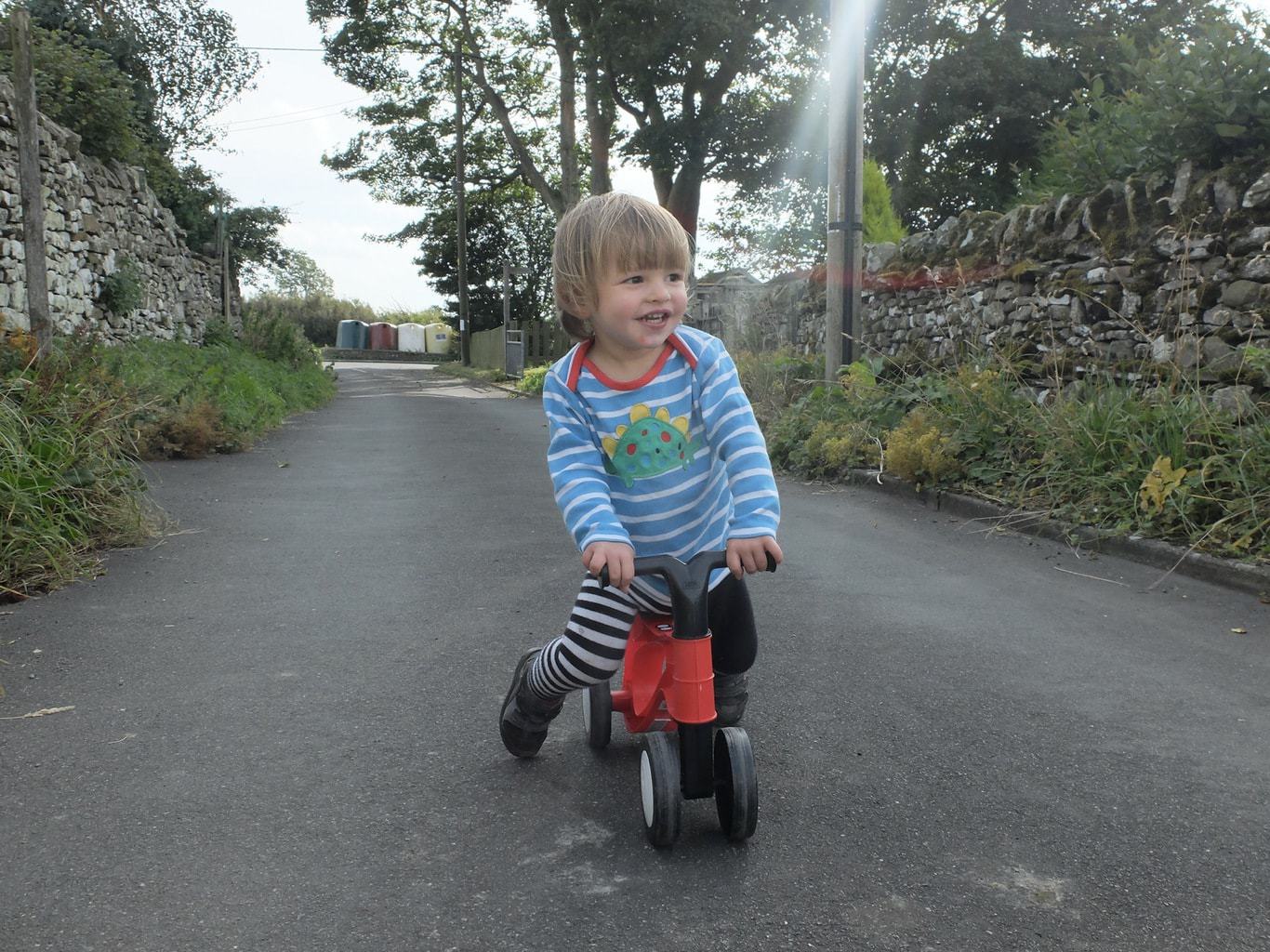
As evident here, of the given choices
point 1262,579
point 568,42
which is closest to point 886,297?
point 1262,579

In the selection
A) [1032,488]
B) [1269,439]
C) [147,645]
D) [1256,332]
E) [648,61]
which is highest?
[648,61]

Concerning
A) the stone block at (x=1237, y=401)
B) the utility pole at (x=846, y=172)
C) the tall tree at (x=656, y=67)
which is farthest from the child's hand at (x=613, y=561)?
the tall tree at (x=656, y=67)

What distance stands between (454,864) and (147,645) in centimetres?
230

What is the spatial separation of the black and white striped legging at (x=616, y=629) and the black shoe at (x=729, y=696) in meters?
0.08

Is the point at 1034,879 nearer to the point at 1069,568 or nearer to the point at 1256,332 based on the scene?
the point at 1069,568

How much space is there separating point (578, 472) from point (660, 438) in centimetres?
23

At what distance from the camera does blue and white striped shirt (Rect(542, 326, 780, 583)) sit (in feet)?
8.66

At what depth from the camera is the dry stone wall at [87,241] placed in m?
10.2

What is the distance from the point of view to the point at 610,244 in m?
A: 2.53

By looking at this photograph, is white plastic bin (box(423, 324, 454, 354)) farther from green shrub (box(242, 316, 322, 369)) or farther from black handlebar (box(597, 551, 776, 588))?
black handlebar (box(597, 551, 776, 588))

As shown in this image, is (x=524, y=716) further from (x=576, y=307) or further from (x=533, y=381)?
(x=533, y=381)

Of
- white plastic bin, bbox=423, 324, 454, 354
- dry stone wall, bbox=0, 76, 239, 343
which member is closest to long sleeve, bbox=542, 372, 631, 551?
dry stone wall, bbox=0, 76, 239, 343

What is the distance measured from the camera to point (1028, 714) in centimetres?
338

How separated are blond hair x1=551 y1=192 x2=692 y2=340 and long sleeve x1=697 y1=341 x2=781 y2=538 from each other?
263mm
